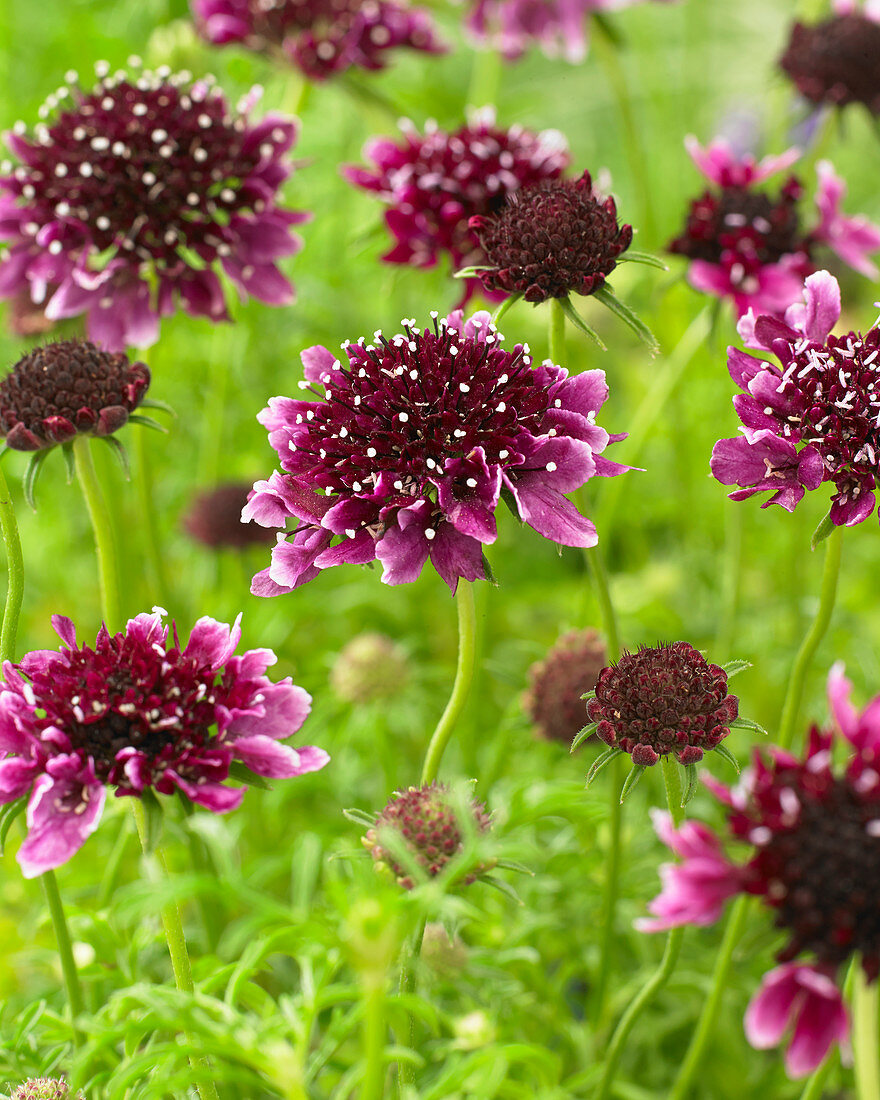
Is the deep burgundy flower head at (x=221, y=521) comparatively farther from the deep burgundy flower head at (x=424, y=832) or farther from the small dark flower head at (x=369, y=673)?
the deep burgundy flower head at (x=424, y=832)

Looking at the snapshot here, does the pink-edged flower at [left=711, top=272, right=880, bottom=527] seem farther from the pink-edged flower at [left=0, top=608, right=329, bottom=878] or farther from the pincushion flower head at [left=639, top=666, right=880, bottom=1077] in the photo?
the pink-edged flower at [left=0, top=608, right=329, bottom=878]

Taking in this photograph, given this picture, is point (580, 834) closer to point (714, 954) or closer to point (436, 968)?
point (714, 954)

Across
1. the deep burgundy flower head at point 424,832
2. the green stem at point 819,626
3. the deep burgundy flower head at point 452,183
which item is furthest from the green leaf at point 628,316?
the deep burgundy flower head at point 424,832

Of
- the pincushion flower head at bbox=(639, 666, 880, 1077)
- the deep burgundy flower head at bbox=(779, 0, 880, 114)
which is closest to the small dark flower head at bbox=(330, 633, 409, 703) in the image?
the pincushion flower head at bbox=(639, 666, 880, 1077)

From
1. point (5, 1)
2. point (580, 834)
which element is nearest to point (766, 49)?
point (5, 1)

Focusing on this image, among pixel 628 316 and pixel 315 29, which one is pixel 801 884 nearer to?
pixel 628 316

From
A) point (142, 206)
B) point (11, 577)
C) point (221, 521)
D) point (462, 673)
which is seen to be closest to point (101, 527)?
point (11, 577)

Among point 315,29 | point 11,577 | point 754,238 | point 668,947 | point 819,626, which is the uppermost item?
point 315,29
